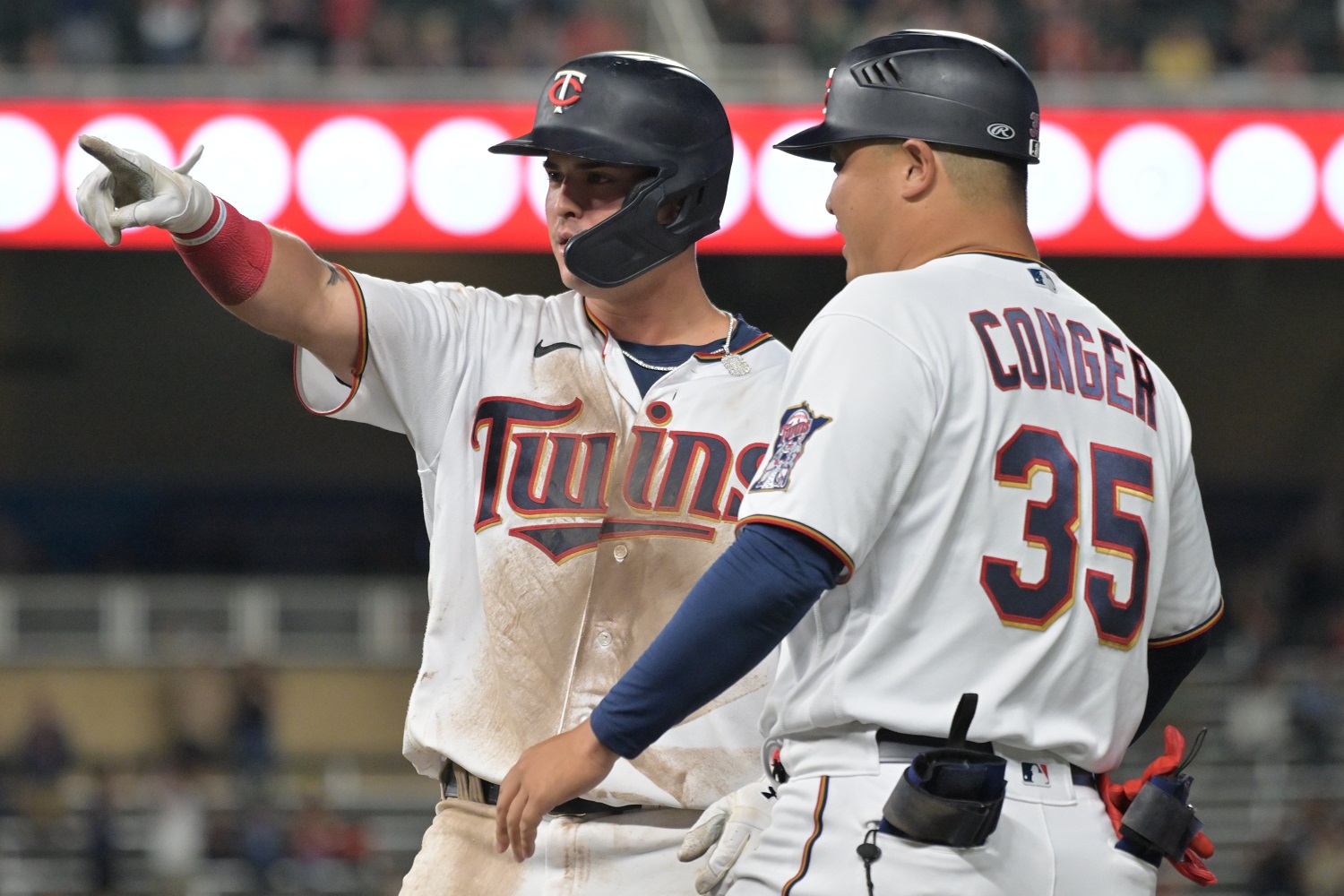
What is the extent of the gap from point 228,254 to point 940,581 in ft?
4.44

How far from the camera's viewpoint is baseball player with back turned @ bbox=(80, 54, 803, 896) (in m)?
3.19

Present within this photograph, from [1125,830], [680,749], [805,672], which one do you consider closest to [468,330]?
[680,749]

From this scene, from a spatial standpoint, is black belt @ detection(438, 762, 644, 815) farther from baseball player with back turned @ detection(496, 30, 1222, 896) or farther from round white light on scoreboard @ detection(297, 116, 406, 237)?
round white light on scoreboard @ detection(297, 116, 406, 237)

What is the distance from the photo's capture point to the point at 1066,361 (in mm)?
2635

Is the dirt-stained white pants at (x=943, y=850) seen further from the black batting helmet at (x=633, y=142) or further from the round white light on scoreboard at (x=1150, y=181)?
the round white light on scoreboard at (x=1150, y=181)

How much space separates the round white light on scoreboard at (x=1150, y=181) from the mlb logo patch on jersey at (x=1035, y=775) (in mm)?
9783

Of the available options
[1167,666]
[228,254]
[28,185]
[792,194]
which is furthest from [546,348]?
[28,185]

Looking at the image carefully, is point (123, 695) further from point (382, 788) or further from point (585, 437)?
point (585, 437)

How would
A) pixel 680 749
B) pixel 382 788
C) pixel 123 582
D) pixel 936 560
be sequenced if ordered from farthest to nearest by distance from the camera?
pixel 123 582 < pixel 382 788 < pixel 680 749 < pixel 936 560

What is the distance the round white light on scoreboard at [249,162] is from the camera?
11.3 m

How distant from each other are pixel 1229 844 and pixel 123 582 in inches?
378

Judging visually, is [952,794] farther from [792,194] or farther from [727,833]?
[792,194]

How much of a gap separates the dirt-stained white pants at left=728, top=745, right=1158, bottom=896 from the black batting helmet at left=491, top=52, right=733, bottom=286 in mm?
1209

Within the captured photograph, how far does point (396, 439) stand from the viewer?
1917 cm
